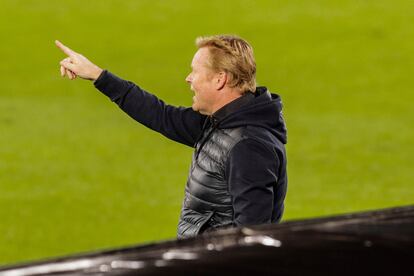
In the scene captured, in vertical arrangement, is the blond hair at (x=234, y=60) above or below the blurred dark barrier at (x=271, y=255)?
above

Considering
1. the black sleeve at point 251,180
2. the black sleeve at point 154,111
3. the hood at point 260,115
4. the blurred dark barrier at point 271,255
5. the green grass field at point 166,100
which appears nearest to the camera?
the blurred dark barrier at point 271,255

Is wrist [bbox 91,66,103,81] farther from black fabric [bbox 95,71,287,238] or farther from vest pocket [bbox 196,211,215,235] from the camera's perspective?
vest pocket [bbox 196,211,215,235]

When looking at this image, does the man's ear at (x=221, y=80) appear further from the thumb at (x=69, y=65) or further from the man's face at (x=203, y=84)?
the thumb at (x=69, y=65)

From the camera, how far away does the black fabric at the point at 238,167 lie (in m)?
3.65

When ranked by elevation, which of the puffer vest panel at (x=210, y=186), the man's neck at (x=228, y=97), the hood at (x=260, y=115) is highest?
the man's neck at (x=228, y=97)

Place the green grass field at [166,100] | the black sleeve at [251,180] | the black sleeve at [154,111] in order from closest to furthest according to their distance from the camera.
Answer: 1. the black sleeve at [251,180]
2. the black sleeve at [154,111]
3. the green grass field at [166,100]

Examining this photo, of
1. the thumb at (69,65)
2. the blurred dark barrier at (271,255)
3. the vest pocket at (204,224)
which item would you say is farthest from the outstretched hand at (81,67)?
the blurred dark barrier at (271,255)

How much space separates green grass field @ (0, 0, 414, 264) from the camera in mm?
8477

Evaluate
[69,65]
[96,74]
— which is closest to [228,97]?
[96,74]

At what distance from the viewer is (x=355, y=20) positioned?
43.9 feet

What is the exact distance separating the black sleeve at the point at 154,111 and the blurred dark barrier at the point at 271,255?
2211 millimetres

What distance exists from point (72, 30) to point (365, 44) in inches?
130

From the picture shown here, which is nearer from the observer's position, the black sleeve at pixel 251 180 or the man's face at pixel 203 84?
the black sleeve at pixel 251 180

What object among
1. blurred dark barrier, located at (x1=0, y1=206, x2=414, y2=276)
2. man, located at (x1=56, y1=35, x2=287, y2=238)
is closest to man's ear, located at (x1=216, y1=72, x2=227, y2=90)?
man, located at (x1=56, y1=35, x2=287, y2=238)
